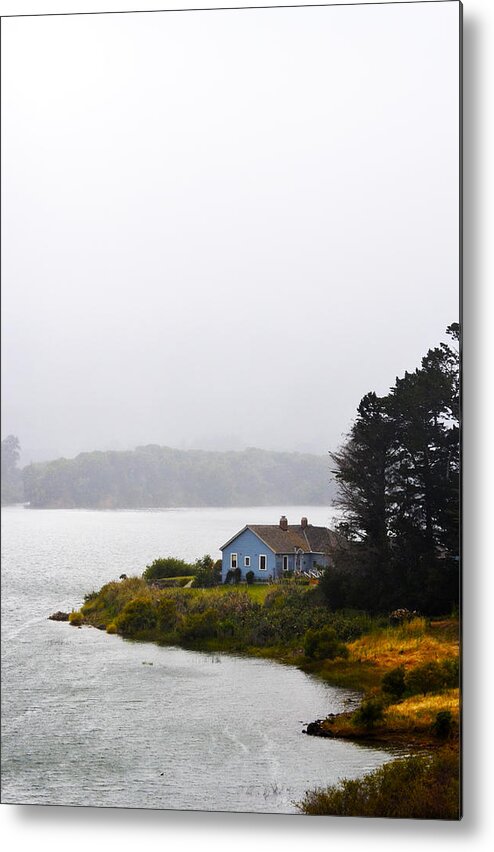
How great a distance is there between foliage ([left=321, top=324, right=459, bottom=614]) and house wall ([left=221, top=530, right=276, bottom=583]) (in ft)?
0.91

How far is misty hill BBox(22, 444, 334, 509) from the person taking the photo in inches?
185

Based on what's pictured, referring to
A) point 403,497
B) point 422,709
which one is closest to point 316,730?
point 422,709

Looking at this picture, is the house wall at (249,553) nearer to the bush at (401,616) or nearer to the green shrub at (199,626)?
the green shrub at (199,626)

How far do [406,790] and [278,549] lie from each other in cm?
117

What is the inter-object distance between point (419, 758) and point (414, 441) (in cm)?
137

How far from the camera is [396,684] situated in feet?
14.9

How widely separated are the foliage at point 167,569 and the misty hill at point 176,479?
0.26 m

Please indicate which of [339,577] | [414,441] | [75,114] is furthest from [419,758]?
[75,114]

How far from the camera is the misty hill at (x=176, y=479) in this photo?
4699mm

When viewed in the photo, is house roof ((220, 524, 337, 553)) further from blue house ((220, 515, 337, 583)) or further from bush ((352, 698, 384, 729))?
bush ((352, 698, 384, 729))

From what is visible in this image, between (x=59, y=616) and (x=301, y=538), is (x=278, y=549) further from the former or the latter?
(x=59, y=616)

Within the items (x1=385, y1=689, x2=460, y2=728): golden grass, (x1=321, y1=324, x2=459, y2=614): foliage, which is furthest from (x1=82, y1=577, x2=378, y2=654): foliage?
(x1=385, y1=689, x2=460, y2=728): golden grass

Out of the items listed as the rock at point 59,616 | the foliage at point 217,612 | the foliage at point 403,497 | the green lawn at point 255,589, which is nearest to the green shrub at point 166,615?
the foliage at point 217,612

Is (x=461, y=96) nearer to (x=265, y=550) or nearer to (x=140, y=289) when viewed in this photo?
(x=140, y=289)
